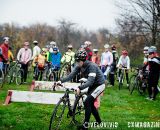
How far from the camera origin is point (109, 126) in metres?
9.28

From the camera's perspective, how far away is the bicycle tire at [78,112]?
9086 millimetres

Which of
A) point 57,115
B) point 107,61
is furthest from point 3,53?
point 57,115

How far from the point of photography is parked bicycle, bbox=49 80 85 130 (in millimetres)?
8195

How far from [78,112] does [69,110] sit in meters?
0.32

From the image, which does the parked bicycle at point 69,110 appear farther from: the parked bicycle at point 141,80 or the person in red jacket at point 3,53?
the person in red jacket at point 3,53

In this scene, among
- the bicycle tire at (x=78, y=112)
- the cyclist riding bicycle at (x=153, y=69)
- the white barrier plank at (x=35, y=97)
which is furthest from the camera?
the cyclist riding bicycle at (x=153, y=69)

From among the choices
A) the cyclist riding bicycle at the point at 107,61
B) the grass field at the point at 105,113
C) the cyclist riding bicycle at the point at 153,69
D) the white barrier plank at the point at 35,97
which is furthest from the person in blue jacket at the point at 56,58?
the white barrier plank at the point at 35,97

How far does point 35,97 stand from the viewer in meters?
11.4

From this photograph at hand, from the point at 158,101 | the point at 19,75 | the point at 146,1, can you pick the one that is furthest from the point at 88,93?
the point at 146,1

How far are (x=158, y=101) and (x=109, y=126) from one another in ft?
18.8

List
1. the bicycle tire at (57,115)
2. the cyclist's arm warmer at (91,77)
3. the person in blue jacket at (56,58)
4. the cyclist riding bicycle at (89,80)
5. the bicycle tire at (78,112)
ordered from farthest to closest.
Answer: the person in blue jacket at (56,58), the bicycle tire at (78,112), the cyclist riding bicycle at (89,80), the cyclist's arm warmer at (91,77), the bicycle tire at (57,115)

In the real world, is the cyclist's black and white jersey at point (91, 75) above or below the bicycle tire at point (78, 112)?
above

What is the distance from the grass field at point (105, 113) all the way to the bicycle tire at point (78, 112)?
0.77 ft

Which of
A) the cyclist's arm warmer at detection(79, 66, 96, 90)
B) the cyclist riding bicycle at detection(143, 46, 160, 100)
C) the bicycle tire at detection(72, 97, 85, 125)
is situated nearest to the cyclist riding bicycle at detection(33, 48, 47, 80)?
the cyclist riding bicycle at detection(143, 46, 160, 100)
